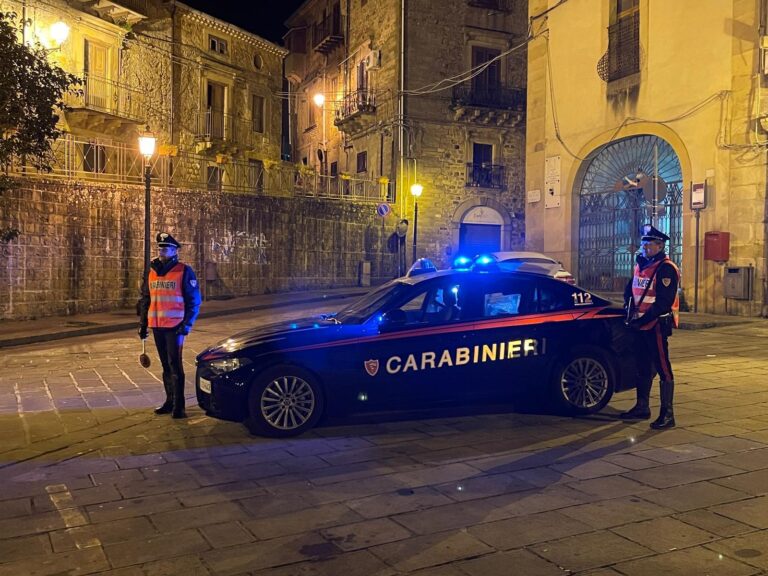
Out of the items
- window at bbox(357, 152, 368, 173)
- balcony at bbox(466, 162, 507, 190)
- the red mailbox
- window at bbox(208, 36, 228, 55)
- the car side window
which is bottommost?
the car side window

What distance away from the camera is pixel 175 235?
2145cm

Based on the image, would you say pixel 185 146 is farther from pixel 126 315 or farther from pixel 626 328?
pixel 626 328

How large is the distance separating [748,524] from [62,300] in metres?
17.3

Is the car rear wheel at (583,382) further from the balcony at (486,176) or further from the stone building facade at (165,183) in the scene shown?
the balcony at (486,176)

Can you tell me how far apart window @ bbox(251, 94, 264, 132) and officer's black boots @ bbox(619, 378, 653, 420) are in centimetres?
2686

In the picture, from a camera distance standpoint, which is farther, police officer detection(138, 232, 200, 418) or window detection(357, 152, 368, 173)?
window detection(357, 152, 368, 173)

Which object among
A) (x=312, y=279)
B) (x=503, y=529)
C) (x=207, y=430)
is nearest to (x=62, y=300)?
(x=312, y=279)

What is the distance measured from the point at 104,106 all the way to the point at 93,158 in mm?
6698

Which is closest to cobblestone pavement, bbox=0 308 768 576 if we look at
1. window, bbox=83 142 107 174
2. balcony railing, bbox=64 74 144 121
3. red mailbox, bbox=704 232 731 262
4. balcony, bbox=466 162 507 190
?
red mailbox, bbox=704 232 731 262

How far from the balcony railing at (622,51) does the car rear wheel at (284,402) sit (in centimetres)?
1565

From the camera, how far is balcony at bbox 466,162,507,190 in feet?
107

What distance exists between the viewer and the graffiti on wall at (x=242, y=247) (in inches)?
890

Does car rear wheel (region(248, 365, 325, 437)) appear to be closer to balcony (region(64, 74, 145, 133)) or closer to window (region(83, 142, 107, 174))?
window (region(83, 142, 107, 174))

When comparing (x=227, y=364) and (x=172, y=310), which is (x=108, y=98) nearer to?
(x=172, y=310)
